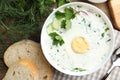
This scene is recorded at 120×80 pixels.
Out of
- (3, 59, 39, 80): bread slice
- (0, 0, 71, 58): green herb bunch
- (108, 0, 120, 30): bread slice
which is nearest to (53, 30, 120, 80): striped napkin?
(108, 0, 120, 30): bread slice

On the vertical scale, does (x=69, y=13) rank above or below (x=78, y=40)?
above

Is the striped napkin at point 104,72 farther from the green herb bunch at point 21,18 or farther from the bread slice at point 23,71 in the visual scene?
the green herb bunch at point 21,18

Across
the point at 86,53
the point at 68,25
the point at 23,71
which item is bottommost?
the point at 23,71

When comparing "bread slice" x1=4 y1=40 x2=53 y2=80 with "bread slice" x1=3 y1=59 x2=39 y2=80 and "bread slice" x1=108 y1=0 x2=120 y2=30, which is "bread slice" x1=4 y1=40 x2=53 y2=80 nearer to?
"bread slice" x1=3 y1=59 x2=39 y2=80

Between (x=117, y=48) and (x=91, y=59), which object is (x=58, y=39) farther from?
(x=117, y=48)

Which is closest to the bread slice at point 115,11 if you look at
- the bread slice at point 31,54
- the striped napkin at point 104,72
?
the striped napkin at point 104,72

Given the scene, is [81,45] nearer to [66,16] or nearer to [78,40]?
[78,40]

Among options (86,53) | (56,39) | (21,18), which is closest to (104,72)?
(86,53)

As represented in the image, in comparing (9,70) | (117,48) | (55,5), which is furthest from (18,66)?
(117,48)
